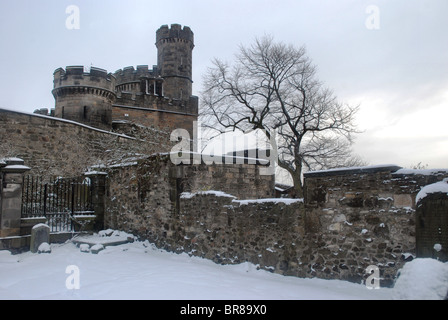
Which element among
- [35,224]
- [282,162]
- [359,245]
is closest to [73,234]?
[35,224]

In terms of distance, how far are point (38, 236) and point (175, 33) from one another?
95.8ft

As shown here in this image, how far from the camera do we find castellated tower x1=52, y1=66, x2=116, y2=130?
74.8ft

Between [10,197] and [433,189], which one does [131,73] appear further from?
[433,189]

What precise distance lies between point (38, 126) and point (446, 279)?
17.3m

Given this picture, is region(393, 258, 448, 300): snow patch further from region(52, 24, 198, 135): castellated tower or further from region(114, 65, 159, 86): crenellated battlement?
region(114, 65, 159, 86): crenellated battlement

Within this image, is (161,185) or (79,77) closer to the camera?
(161,185)

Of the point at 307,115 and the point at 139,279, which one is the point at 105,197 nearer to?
the point at 139,279

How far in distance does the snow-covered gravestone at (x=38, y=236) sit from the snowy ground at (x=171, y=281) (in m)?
0.64

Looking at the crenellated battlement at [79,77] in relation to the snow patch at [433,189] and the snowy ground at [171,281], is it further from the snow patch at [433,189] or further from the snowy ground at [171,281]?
the snow patch at [433,189]

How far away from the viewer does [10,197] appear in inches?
395

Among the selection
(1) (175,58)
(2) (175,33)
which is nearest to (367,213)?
(1) (175,58)

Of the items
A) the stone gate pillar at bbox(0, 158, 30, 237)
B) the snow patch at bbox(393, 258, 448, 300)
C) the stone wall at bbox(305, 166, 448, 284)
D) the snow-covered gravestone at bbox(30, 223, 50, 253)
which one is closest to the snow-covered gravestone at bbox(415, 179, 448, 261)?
the stone wall at bbox(305, 166, 448, 284)

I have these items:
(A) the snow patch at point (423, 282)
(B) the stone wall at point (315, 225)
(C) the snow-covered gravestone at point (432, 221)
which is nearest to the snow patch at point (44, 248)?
(B) the stone wall at point (315, 225)

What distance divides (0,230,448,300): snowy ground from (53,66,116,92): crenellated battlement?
630 inches
